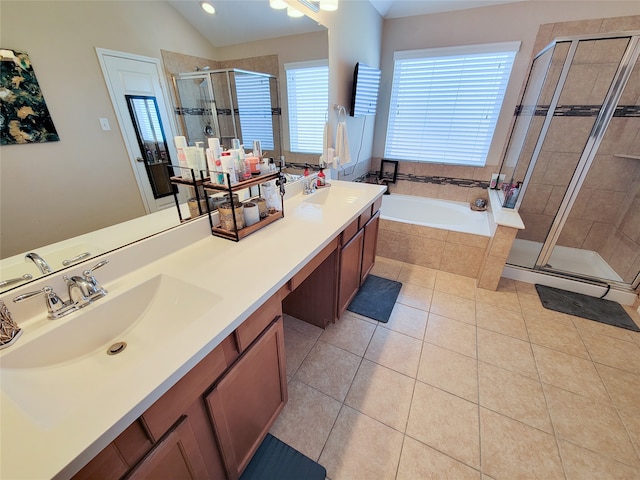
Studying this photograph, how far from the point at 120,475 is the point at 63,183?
2.56 ft

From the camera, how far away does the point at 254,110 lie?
58.7 inches

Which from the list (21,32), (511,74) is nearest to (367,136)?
(511,74)

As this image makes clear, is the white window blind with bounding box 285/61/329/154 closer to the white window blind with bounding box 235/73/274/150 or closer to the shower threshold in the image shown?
the white window blind with bounding box 235/73/274/150

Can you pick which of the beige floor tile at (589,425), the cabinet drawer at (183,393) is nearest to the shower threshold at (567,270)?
the beige floor tile at (589,425)

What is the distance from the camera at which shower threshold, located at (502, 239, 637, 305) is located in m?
2.18

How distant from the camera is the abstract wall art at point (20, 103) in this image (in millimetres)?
629

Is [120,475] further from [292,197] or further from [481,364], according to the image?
[481,364]

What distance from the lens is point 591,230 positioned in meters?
2.63

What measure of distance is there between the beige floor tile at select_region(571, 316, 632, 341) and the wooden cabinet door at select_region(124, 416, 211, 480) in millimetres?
2493

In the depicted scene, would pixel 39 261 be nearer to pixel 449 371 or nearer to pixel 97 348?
pixel 97 348

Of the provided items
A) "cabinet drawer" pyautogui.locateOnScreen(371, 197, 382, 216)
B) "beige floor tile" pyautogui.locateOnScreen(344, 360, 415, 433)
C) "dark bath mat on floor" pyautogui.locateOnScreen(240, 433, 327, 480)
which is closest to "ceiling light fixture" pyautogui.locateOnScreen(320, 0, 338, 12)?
"cabinet drawer" pyautogui.locateOnScreen(371, 197, 382, 216)

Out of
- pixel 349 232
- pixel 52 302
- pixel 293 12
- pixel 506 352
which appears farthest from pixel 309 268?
pixel 293 12

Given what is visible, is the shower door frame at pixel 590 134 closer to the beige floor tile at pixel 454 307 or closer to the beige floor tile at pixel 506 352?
the beige floor tile at pixel 454 307

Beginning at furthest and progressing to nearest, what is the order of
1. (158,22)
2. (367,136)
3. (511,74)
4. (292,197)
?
(367,136)
(511,74)
(292,197)
(158,22)
